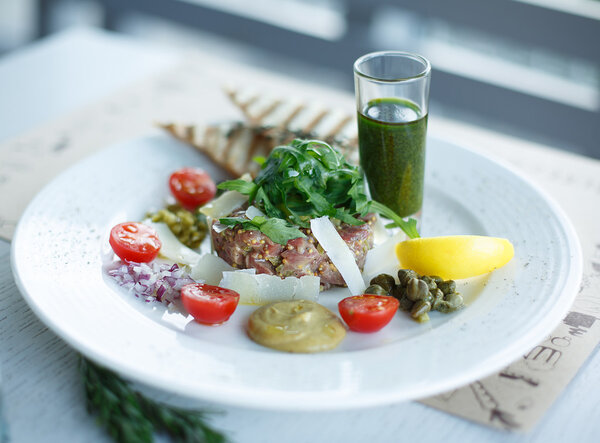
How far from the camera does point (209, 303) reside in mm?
2176

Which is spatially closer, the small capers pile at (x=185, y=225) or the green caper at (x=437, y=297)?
the green caper at (x=437, y=297)

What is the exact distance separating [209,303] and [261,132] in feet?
4.87

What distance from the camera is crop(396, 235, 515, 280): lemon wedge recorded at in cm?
235

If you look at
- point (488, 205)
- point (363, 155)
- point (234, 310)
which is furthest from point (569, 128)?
point (234, 310)

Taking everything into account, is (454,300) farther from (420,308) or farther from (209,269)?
(209,269)

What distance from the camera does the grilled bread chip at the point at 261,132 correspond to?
3.28m

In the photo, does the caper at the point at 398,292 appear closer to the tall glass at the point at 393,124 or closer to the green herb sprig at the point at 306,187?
the green herb sprig at the point at 306,187

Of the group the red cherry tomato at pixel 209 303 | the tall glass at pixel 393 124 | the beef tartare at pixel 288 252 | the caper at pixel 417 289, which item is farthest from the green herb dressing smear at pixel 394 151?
the red cherry tomato at pixel 209 303

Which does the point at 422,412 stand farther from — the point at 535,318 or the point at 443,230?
the point at 443,230

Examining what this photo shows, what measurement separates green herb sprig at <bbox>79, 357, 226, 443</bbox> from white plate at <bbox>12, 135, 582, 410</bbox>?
10cm

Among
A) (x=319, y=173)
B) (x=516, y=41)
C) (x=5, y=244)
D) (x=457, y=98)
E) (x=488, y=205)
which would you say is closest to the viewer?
(x=319, y=173)

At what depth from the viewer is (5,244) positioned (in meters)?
2.73

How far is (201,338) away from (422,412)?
0.77m

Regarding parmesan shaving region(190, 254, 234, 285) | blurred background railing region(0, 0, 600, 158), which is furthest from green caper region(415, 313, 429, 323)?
blurred background railing region(0, 0, 600, 158)
